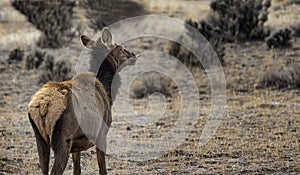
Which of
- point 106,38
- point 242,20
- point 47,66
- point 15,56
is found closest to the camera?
point 106,38

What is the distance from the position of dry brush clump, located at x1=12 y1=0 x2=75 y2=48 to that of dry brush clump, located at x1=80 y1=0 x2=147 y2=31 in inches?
37.1

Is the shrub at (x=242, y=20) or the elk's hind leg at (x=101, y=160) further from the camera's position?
the shrub at (x=242, y=20)

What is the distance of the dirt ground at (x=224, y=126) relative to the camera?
9.46m

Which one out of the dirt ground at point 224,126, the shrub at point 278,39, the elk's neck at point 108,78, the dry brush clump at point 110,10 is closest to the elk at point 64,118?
the elk's neck at point 108,78

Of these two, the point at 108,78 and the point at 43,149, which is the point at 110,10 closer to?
the point at 108,78

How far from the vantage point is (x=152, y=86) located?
1586cm

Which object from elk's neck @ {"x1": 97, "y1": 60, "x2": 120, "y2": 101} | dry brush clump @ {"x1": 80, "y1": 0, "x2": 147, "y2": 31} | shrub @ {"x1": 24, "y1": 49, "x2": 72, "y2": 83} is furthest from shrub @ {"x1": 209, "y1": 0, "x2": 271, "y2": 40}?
elk's neck @ {"x1": 97, "y1": 60, "x2": 120, "y2": 101}

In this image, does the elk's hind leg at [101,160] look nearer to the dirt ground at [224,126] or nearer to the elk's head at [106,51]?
the dirt ground at [224,126]

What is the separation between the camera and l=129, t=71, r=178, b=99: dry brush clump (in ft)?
51.3

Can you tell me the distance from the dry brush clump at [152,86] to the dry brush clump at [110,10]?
289 inches

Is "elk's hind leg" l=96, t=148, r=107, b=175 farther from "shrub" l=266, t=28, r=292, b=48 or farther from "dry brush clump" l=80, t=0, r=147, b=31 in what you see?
"dry brush clump" l=80, t=0, r=147, b=31

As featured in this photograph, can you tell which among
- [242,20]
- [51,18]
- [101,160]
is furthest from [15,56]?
[101,160]

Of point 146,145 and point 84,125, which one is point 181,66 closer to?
point 146,145

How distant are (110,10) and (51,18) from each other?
120 inches
